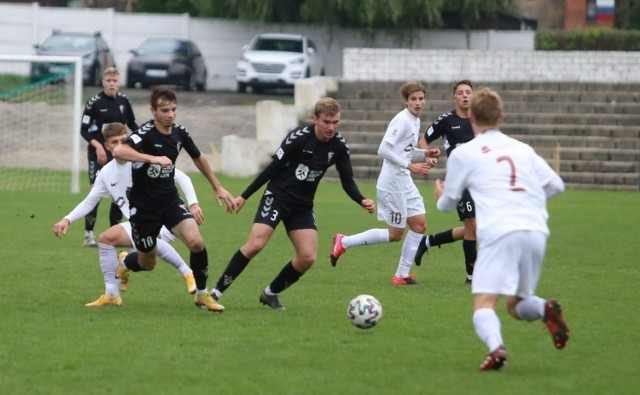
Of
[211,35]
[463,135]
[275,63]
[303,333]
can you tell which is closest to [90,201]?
[303,333]

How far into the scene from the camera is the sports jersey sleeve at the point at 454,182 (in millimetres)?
7516

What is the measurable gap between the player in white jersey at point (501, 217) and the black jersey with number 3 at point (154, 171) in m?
2.98

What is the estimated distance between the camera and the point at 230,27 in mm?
42688

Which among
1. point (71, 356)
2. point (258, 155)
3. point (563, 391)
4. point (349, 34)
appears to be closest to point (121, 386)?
point (71, 356)

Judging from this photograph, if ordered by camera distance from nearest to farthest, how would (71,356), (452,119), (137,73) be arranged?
(71,356) → (452,119) → (137,73)

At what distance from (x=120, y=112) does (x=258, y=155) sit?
40.7 ft

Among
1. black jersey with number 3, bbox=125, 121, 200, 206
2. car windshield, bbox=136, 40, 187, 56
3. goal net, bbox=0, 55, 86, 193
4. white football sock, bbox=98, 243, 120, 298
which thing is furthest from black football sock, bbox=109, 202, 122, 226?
car windshield, bbox=136, 40, 187, 56

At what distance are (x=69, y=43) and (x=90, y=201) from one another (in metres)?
28.1

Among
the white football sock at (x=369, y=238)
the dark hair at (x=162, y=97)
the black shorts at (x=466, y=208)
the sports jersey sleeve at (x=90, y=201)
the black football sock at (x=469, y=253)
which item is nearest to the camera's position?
the dark hair at (x=162, y=97)

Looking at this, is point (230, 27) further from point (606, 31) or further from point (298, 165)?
point (298, 165)

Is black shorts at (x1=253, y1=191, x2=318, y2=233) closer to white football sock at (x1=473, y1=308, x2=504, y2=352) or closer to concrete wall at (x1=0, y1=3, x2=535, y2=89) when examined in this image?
white football sock at (x1=473, y1=308, x2=504, y2=352)

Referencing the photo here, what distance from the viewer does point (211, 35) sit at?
4262 centimetres

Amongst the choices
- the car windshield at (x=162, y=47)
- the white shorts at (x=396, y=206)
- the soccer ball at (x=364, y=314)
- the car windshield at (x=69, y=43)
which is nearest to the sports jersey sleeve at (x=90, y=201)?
the soccer ball at (x=364, y=314)

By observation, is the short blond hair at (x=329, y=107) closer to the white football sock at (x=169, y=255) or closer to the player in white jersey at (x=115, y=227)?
the player in white jersey at (x=115, y=227)
